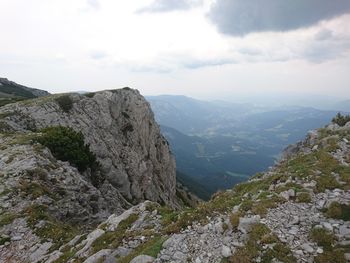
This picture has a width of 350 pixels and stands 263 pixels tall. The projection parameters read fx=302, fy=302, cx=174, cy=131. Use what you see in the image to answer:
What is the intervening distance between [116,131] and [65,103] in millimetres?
11011

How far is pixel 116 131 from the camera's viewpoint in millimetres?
59344

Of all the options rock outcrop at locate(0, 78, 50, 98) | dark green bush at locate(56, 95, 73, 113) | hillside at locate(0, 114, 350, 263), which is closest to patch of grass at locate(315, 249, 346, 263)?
hillside at locate(0, 114, 350, 263)

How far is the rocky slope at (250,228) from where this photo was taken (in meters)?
12.2

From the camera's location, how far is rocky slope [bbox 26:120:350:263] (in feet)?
40.0

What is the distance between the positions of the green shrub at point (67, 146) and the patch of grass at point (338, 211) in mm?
26671

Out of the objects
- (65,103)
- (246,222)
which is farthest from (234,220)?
(65,103)

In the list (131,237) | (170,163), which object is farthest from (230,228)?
(170,163)

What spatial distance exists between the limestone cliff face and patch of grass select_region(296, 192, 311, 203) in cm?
1996

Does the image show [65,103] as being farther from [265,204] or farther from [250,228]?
[250,228]

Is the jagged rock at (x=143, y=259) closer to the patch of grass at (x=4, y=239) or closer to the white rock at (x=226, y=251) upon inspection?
the white rock at (x=226, y=251)

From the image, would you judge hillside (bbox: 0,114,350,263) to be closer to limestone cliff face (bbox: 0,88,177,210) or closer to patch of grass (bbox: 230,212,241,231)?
patch of grass (bbox: 230,212,241,231)

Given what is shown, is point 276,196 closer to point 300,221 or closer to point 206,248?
point 300,221

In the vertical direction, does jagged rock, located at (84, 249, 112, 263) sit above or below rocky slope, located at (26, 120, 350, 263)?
below

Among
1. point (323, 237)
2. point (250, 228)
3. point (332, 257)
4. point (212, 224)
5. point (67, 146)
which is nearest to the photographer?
point (332, 257)
